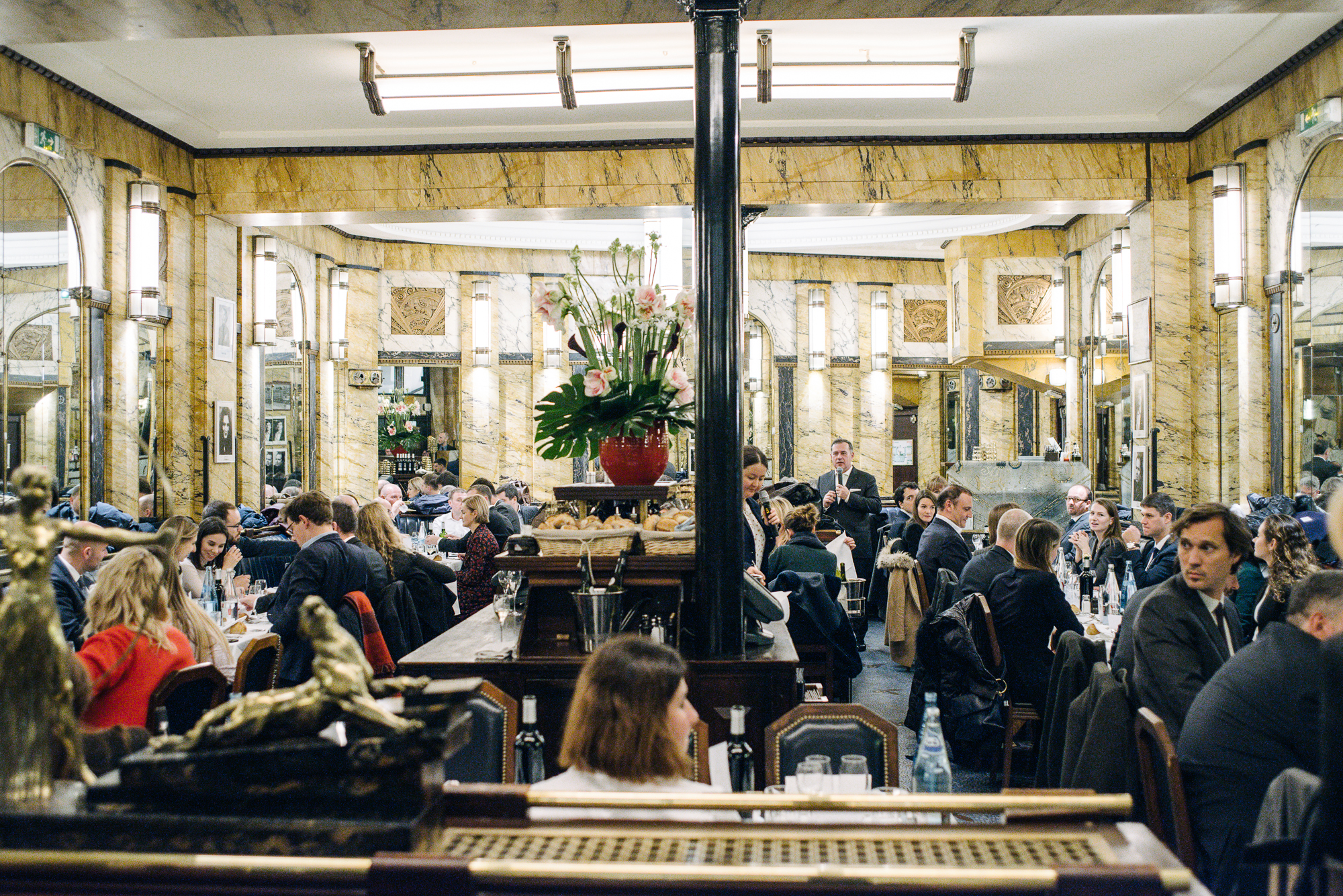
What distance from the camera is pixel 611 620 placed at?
336 cm

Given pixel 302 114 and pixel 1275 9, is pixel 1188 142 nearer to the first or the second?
pixel 1275 9

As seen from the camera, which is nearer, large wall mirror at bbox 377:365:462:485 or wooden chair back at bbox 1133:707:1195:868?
wooden chair back at bbox 1133:707:1195:868

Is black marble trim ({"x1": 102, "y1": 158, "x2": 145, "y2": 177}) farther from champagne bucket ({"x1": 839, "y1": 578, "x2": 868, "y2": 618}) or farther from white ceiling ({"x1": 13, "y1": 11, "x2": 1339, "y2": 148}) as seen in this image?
champagne bucket ({"x1": 839, "y1": 578, "x2": 868, "y2": 618})

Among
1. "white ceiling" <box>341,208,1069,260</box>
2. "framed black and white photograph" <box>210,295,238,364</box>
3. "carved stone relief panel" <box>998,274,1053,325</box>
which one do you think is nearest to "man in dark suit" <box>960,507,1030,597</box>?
"framed black and white photograph" <box>210,295,238,364</box>

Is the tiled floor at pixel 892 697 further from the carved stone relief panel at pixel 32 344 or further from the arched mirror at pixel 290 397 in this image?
the arched mirror at pixel 290 397

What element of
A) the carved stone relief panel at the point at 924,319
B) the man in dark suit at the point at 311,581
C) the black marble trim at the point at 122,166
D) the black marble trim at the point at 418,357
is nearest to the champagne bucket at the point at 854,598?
the man in dark suit at the point at 311,581

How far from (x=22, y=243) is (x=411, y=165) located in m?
3.15

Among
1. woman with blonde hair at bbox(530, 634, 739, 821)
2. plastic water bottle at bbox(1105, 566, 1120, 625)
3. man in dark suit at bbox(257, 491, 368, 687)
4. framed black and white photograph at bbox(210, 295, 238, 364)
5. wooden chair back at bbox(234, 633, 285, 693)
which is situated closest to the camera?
Result: woman with blonde hair at bbox(530, 634, 739, 821)

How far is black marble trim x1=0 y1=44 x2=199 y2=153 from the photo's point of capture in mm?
6816

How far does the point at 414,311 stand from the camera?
578 inches

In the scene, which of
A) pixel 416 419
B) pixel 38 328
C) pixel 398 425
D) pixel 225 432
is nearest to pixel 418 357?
pixel 398 425

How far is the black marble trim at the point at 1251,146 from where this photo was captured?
7.67m

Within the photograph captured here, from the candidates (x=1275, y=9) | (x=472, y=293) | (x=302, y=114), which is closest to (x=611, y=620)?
(x=1275, y=9)

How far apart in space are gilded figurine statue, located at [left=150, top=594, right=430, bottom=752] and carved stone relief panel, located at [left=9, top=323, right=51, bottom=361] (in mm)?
6642
